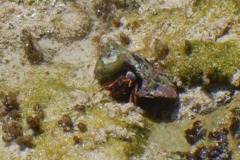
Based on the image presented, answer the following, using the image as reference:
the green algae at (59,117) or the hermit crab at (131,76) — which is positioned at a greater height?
the hermit crab at (131,76)

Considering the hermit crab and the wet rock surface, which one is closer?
the wet rock surface

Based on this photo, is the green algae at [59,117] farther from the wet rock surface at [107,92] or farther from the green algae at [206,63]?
the green algae at [206,63]

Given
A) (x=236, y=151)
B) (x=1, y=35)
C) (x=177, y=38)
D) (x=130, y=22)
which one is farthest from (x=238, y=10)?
(x=1, y=35)

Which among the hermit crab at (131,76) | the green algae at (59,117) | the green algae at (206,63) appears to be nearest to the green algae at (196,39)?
the green algae at (206,63)

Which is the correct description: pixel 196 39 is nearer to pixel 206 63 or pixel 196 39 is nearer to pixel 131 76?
pixel 206 63

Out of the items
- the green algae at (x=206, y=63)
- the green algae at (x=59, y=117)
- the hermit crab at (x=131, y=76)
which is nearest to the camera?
the green algae at (x=59, y=117)

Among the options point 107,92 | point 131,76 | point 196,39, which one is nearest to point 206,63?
point 196,39

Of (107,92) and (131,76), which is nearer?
(131,76)

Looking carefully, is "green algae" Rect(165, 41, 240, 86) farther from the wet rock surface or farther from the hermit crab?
the hermit crab

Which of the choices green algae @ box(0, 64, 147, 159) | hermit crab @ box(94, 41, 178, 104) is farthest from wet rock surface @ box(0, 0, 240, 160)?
hermit crab @ box(94, 41, 178, 104)
